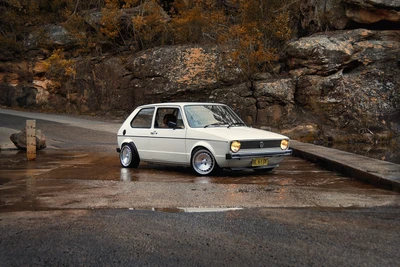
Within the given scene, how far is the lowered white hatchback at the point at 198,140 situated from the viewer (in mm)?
9789

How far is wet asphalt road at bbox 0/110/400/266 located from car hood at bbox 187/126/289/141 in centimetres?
77

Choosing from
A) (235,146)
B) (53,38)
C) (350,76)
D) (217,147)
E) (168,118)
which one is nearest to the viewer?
(235,146)

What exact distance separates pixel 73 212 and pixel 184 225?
1560 mm

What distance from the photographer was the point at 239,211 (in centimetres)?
642

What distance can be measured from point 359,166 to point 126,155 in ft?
16.3

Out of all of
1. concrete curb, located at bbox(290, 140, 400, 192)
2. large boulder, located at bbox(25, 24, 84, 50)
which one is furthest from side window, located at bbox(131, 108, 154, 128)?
large boulder, located at bbox(25, 24, 84, 50)

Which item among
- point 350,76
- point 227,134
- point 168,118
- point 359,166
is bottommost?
point 359,166

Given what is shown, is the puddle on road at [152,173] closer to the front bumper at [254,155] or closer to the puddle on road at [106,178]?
the puddle on road at [106,178]

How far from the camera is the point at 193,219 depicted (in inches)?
233

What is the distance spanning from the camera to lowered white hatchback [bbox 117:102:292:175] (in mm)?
9789

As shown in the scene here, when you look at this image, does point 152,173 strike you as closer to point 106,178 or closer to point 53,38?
point 106,178

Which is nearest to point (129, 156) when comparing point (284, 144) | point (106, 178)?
point (106, 178)

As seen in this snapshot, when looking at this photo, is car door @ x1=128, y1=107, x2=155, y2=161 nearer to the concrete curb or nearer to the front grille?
the front grille

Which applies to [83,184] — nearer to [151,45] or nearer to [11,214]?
[11,214]
